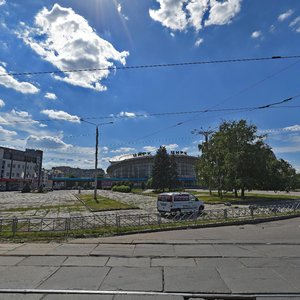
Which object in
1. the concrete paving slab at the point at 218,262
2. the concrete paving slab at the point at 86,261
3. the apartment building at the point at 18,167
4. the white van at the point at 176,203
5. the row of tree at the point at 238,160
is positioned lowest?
the concrete paving slab at the point at 218,262

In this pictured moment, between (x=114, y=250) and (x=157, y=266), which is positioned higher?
(x=114, y=250)

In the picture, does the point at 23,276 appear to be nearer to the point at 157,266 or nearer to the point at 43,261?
the point at 43,261

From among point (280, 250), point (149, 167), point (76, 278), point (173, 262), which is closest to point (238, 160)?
point (280, 250)

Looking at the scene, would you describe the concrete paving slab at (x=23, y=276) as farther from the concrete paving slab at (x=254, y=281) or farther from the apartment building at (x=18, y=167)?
the apartment building at (x=18, y=167)

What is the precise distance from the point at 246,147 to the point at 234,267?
33.1m

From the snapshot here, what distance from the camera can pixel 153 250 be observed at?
10586 millimetres

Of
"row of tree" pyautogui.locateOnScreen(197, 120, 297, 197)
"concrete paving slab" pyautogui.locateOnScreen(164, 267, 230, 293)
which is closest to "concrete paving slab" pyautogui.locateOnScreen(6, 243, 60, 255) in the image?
"concrete paving slab" pyautogui.locateOnScreen(164, 267, 230, 293)

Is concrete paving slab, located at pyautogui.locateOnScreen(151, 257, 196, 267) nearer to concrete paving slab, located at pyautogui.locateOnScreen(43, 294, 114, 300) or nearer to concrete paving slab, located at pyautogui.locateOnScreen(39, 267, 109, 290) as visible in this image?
concrete paving slab, located at pyautogui.locateOnScreen(39, 267, 109, 290)

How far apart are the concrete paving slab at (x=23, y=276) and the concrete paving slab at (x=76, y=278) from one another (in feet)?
0.76

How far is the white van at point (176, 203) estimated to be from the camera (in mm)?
22438

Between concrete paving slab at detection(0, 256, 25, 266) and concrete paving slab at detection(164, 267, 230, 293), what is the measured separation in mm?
4587

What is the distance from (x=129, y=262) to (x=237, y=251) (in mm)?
3919

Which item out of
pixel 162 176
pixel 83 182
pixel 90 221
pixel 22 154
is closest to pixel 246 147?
pixel 90 221

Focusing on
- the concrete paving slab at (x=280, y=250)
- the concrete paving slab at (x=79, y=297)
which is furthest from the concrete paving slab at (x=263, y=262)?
the concrete paving slab at (x=79, y=297)
